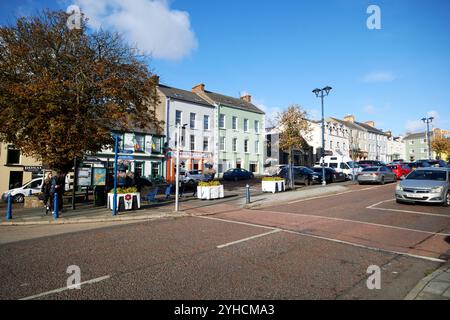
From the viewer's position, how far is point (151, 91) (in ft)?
53.8

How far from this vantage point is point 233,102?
4378cm

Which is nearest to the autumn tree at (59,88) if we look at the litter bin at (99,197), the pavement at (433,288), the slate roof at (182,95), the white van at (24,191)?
the litter bin at (99,197)

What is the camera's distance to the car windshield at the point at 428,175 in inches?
487

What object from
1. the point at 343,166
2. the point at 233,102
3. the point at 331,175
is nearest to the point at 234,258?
the point at 331,175

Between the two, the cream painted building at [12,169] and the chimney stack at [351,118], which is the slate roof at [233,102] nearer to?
the cream painted building at [12,169]

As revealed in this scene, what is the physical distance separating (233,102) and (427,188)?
114 ft

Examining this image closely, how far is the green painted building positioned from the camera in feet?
130

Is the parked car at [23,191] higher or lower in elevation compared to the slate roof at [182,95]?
lower

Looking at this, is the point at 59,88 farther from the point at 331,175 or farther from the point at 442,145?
the point at 442,145

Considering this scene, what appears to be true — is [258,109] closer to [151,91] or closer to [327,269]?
[151,91]

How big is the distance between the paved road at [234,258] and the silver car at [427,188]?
5.88 ft

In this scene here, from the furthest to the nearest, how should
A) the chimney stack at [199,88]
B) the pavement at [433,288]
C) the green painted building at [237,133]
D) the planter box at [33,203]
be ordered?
the chimney stack at [199,88], the green painted building at [237,133], the planter box at [33,203], the pavement at [433,288]
